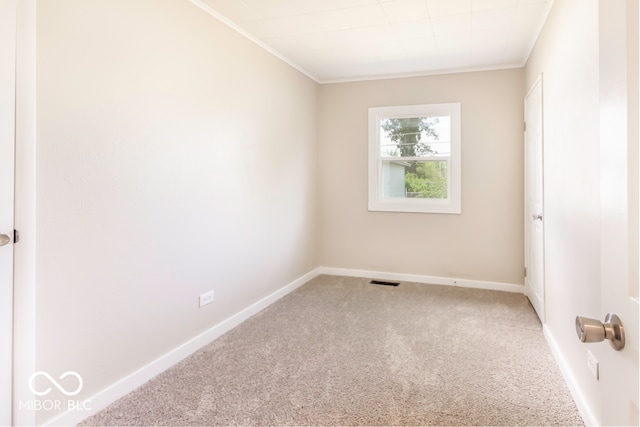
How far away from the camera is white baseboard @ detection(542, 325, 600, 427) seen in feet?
5.71

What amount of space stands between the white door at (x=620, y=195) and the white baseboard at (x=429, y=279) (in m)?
3.59

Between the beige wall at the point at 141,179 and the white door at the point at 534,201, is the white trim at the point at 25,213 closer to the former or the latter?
the beige wall at the point at 141,179

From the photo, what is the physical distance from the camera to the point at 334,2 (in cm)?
258

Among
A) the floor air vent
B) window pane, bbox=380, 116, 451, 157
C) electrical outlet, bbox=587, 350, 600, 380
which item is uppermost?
window pane, bbox=380, 116, 451, 157

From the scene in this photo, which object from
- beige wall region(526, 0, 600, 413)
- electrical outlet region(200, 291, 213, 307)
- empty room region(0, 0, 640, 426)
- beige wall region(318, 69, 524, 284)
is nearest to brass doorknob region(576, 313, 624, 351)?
empty room region(0, 0, 640, 426)

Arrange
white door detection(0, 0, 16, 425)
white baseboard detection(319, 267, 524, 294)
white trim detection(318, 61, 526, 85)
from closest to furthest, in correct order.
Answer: white door detection(0, 0, 16, 425) < white trim detection(318, 61, 526, 85) < white baseboard detection(319, 267, 524, 294)

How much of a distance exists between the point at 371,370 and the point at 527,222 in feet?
7.86

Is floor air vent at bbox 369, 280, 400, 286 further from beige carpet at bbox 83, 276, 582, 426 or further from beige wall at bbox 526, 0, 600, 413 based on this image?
beige wall at bbox 526, 0, 600, 413

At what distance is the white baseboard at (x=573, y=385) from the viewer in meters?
1.74

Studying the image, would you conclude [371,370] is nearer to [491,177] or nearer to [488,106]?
[491,177]

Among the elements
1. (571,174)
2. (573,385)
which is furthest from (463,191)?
(573,385)

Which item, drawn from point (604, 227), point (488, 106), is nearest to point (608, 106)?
point (604, 227)

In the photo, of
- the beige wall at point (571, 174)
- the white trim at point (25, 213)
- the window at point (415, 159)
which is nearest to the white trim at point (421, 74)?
the window at point (415, 159)

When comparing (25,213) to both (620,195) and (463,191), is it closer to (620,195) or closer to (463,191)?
(620,195)
